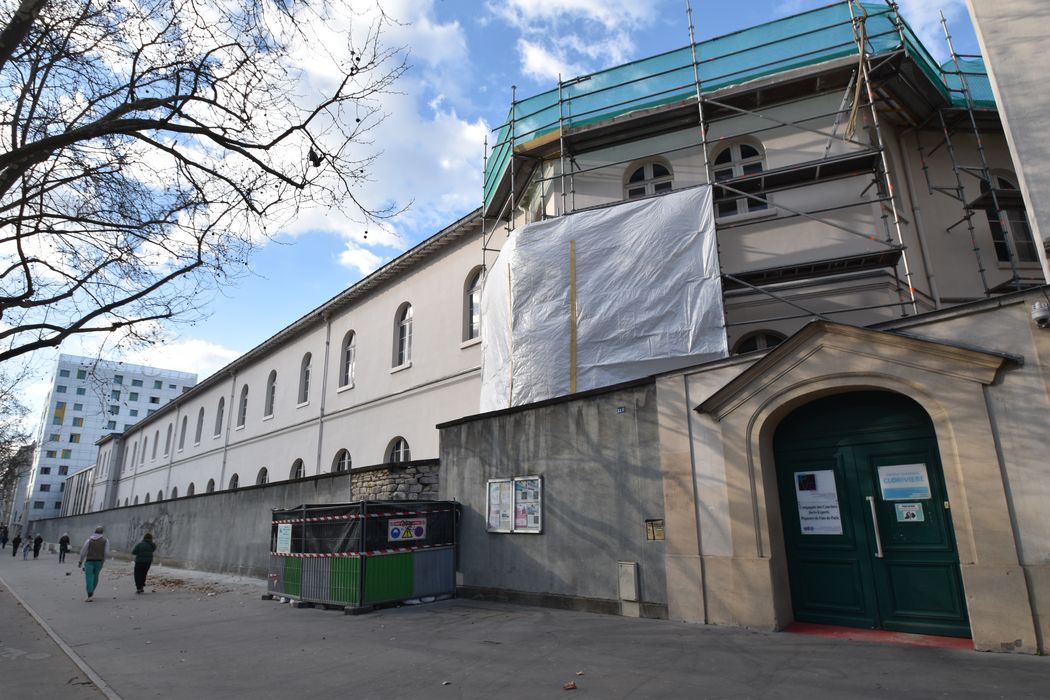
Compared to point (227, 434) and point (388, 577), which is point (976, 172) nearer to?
point (388, 577)

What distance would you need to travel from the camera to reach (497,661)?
6.38 m

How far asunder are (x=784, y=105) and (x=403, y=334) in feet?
44.6

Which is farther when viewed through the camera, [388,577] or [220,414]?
[220,414]

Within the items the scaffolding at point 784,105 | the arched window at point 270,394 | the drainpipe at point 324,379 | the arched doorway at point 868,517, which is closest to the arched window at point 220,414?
the arched window at point 270,394

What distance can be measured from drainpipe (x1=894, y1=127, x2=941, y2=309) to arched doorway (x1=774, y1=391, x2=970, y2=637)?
5.55 meters

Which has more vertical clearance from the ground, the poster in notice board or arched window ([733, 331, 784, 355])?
arched window ([733, 331, 784, 355])

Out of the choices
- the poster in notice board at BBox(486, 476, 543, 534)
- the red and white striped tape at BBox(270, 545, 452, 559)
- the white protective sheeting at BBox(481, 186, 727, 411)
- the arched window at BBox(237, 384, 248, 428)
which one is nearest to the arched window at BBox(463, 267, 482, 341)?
the white protective sheeting at BBox(481, 186, 727, 411)

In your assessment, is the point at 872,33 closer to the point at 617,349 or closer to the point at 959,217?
the point at 959,217

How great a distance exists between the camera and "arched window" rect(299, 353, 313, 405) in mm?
26888

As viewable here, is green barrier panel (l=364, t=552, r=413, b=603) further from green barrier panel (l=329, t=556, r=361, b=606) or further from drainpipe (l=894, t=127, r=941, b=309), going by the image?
drainpipe (l=894, t=127, r=941, b=309)

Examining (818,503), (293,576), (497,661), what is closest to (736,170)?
(818,503)

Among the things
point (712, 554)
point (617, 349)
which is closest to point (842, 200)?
point (617, 349)

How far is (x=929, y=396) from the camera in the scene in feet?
22.5

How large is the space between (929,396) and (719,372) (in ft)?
7.87
